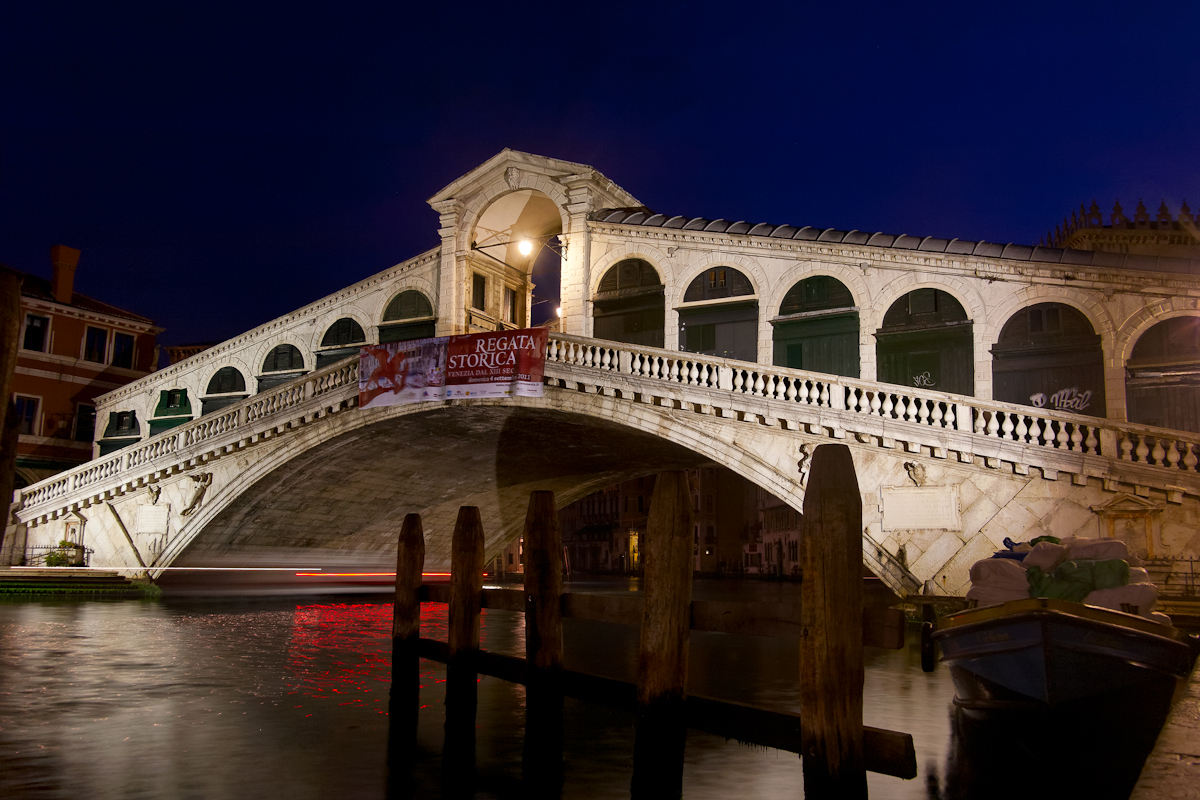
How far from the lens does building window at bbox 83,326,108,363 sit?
3095cm

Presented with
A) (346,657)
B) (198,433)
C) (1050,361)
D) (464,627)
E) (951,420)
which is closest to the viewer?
(464,627)

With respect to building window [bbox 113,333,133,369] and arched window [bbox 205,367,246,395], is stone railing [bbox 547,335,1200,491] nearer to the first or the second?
arched window [bbox 205,367,246,395]

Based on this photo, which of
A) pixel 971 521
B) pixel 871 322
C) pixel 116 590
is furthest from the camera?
pixel 116 590

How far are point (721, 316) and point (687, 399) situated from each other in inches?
161

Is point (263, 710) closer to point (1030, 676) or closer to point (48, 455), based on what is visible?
point (1030, 676)

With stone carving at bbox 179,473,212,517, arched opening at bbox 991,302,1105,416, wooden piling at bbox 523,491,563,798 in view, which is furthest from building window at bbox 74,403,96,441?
wooden piling at bbox 523,491,563,798

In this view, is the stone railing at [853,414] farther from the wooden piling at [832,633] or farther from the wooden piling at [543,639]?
the wooden piling at [832,633]

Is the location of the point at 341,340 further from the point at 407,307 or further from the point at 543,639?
the point at 543,639

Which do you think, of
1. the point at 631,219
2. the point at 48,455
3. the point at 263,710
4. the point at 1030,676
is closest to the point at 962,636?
the point at 1030,676

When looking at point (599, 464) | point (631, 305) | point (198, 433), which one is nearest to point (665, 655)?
point (631, 305)

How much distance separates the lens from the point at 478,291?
2405 cm

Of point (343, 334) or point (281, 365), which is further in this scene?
point (281, 365)

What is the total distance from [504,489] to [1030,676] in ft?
67.7

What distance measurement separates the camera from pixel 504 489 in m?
26.1
